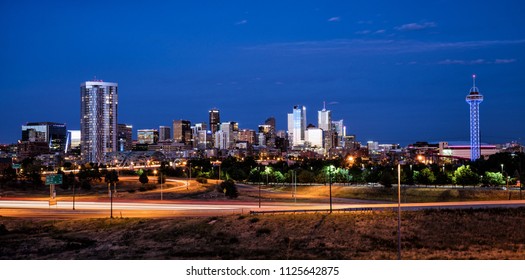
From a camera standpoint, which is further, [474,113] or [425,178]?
[474,113]

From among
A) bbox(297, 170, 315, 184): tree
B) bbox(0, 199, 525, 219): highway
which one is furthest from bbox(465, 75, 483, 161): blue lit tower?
bbox(0, 199, 525, 219): highway

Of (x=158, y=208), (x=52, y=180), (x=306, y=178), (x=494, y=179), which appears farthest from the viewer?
(x=306, y=178)

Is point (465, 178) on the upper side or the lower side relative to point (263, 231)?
upper

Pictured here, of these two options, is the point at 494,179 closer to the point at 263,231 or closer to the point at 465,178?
the point at 465,178

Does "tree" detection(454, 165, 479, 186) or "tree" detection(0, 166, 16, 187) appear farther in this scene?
"tree" detection(0, 166, 16, 187)

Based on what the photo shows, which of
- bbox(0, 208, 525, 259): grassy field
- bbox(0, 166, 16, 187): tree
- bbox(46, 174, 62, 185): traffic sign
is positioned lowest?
bbox(0, 208, 525, 259): grassy field

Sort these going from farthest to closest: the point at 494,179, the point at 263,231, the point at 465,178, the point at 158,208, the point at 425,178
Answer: the point at 425,178
the point at 465,178
the point at 494,179
the point at 158,208
the point at 263,231

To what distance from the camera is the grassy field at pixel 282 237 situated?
33.1m

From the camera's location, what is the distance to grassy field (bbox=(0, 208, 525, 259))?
33125mm

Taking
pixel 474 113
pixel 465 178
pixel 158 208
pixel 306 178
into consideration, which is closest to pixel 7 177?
pixel 306 178

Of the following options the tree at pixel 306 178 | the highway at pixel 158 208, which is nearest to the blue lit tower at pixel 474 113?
the tree at pixel 306 178

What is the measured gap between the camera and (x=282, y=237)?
128 feet

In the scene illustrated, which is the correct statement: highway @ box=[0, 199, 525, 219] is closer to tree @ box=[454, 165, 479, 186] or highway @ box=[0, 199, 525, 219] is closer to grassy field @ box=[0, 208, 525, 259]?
grassy field @ box=[0, 208, 525, 259]
